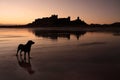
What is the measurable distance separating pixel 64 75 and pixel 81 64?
2.46 meters

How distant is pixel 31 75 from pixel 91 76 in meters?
2.39

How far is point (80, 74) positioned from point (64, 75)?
681 millimetres

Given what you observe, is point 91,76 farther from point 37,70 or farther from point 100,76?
point 37,70

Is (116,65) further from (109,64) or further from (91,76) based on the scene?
(91,76)

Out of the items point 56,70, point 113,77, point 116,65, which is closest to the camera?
point 113,77

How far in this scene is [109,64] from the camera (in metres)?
11.2

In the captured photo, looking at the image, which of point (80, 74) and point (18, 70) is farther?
point (18, 70)

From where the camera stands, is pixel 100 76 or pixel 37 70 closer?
pixel 100 76

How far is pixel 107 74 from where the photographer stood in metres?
9.08

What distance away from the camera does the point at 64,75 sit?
29.3ft

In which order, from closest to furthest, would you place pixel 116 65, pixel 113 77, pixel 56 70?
pixel 113 77, pixel 56 70, pixel 116 65

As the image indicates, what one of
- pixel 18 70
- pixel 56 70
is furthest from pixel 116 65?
pixel 18 70

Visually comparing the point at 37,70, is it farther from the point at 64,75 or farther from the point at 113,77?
the point at 113,77

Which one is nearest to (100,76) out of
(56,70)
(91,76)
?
(91,76)
